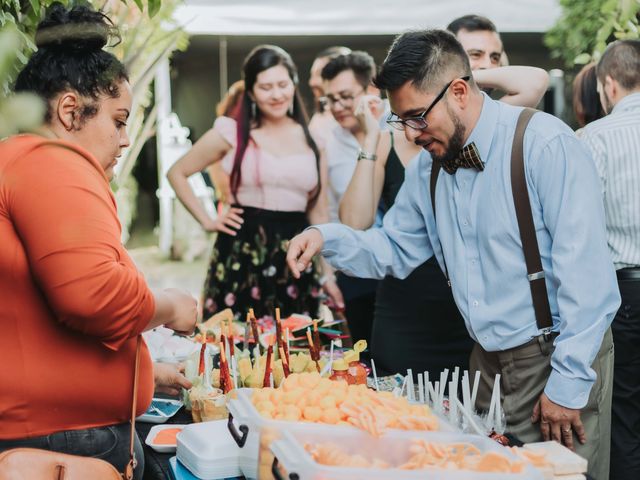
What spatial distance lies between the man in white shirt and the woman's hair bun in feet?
7.27

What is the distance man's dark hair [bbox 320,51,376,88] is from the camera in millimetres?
3984

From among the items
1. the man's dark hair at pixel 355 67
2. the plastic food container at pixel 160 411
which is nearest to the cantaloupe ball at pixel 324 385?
the plastic food container at pixel 160 411

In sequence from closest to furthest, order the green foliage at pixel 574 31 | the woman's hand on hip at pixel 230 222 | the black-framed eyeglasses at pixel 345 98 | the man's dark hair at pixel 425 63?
the man's dark hair at pixel 425 63 < the black-framed eyeglasses at pixel 345 98 < the woman's hand on hip at pixel 230 222 < the green foliage at pixel 574 31

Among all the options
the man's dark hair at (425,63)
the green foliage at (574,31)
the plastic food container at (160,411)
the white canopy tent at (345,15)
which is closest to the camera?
the man's dark hair at (425,63)

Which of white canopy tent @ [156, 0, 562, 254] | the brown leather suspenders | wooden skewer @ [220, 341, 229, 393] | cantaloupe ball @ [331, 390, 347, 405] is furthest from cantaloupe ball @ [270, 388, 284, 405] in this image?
white canopy tent @ [156, 0, 562, 254]

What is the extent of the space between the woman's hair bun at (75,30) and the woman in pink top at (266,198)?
6.88 feet

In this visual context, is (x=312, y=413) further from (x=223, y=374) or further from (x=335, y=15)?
(x=335, y=15)

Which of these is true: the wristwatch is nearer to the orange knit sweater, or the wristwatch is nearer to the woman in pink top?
the woman in pink top

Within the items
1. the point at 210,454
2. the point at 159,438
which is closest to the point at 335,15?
the point at 159,438

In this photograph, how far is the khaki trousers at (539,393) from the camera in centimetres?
221

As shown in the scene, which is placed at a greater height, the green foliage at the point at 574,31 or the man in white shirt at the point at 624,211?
the green foliage at the point at 574,31

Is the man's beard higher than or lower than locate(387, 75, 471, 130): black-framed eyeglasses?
lower

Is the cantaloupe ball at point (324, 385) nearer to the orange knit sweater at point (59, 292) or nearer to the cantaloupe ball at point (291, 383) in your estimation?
the cantaloupe ball at point (291, 383)

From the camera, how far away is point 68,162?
60.6 inches
